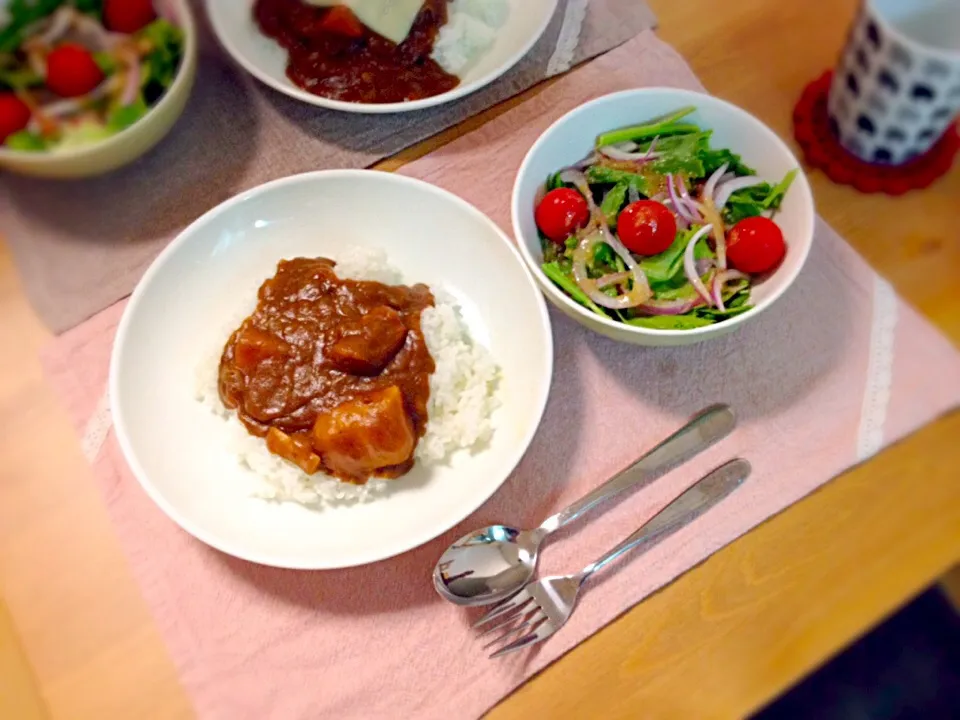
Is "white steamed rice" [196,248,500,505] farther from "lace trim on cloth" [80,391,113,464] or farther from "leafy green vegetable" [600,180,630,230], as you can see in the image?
"leafy green vegetable" [600,180,630,230]

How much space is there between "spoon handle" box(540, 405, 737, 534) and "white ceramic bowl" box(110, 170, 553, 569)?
0.14 metres

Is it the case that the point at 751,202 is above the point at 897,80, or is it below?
below

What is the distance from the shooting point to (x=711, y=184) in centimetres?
123

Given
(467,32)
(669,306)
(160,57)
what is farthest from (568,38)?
(160,57)

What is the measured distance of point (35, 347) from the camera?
1277 millimetres

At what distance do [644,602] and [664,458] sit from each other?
217 mm

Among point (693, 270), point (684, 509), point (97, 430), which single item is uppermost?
point (693, 270)

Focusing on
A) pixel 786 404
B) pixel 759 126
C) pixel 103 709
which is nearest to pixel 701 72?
pixel 759 126

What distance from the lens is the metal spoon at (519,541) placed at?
1088mm

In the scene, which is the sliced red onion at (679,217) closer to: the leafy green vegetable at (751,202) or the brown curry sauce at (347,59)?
the leafy green vegetable at (751,202)

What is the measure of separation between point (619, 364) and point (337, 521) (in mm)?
519

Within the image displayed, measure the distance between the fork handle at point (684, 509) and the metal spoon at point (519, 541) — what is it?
0.05 meters

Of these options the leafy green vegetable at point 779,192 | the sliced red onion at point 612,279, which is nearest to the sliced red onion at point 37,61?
the sliced red onion at point 612,279

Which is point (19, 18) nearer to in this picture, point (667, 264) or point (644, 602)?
point (667, 264)
